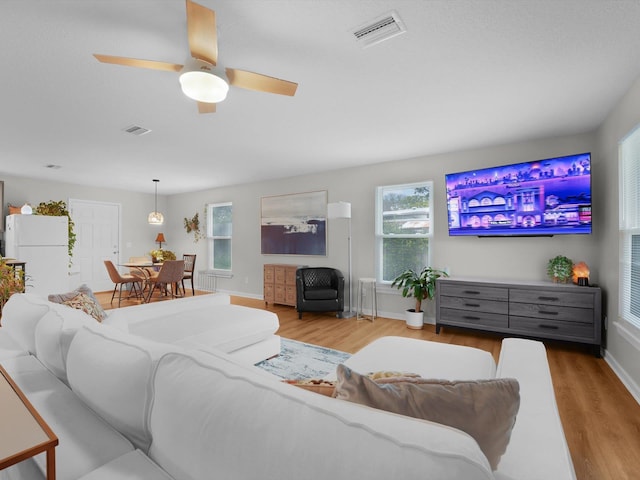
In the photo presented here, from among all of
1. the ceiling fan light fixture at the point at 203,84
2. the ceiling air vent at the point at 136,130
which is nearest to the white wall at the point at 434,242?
the ceiling air vent at the point at 136,130

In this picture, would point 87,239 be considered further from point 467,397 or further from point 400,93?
point 467,397

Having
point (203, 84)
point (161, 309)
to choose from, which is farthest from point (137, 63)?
point (161, 309)

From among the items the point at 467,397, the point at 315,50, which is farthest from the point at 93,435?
the point at 315,50

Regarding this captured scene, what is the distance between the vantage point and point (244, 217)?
6918mm

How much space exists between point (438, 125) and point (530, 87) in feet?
3.11

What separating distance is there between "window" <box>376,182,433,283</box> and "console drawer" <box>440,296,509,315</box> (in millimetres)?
822

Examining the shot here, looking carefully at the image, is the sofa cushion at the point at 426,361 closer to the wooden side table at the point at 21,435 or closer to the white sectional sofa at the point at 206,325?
the white sectional sofa at the point at 206,325

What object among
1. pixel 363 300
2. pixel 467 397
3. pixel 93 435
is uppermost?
pixel 467 397

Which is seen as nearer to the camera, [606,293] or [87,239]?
[606,293]

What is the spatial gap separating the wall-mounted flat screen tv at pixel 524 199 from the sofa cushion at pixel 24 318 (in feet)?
13.8

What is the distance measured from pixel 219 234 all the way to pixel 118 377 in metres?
6.76

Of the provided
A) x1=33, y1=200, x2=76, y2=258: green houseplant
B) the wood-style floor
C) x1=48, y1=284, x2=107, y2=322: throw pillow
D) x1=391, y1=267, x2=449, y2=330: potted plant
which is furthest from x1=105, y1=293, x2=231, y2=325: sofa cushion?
x1=33, y1=200, x2=76, y2=258: green houseplant

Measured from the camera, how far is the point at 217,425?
678 mm

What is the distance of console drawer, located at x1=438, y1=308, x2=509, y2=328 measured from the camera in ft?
12.3
